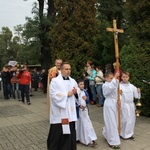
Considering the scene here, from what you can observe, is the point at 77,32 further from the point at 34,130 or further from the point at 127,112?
the point at 127,112

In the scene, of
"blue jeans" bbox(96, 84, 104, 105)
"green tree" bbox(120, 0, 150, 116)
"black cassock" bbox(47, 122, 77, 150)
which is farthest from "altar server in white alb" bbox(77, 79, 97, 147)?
"blue jeans" bbox(96, 84, 104, 105)

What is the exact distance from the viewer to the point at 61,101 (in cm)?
443

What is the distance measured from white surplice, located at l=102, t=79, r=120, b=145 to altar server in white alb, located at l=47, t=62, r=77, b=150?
1053mm

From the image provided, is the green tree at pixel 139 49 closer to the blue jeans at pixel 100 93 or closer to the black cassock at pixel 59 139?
the blue jeans at pixel 100 93

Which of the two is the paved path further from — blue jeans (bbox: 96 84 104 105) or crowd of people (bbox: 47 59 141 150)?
blue jeans (bbox: 96 84 104 105)

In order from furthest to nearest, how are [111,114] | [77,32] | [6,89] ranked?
1. [6,89]
2. [77,32]
3. [111,114]

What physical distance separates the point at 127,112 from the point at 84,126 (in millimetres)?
1175

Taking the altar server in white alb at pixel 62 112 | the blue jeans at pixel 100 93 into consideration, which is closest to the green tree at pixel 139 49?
the blue jeans at pixel 100 93

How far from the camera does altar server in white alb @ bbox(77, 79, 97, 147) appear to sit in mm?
5531

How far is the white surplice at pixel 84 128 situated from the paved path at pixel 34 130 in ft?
0.57

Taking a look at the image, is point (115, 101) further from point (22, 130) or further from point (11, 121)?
point (11, 121)

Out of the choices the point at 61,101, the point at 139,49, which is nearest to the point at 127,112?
the point at 61,101

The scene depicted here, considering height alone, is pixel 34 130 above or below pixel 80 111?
below

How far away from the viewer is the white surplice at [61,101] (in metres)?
4.44
